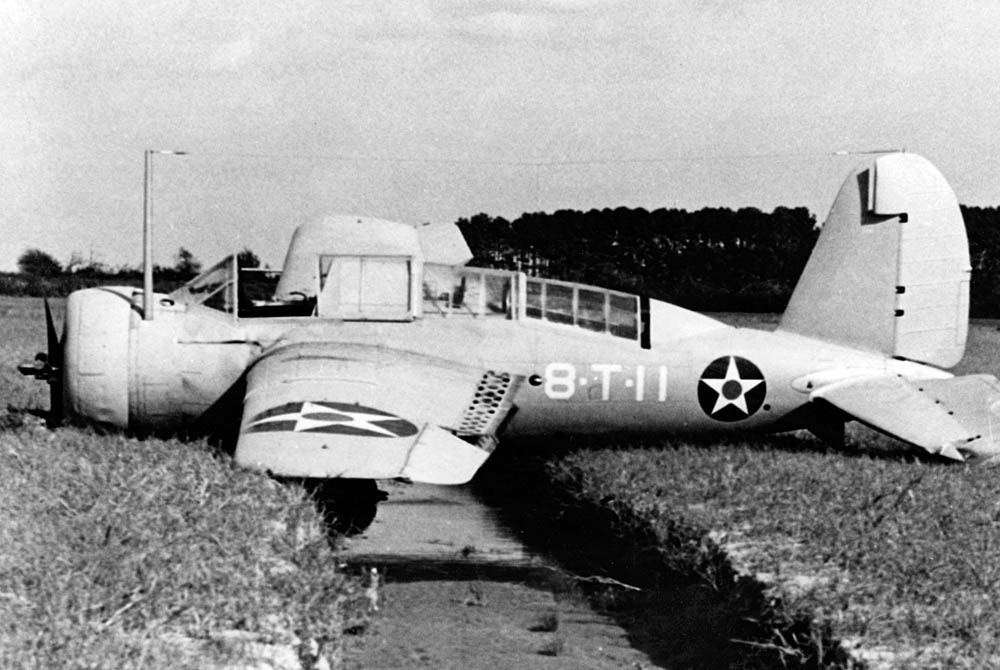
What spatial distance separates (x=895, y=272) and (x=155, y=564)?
7567mm

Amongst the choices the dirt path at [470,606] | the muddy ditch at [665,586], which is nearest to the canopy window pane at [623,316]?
the muddy ditch at [665,586]

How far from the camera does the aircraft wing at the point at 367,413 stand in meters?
7.03

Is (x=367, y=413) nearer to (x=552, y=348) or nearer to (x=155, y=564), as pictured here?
(x=552, y=348)

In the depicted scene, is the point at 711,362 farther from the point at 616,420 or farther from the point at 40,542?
the point at 40,542

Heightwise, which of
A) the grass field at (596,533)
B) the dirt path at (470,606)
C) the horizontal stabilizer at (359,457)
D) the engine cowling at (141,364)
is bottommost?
the dirt path at (470,606)

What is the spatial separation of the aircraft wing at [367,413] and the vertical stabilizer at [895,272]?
10.7ft

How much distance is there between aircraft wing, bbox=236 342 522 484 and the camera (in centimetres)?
703

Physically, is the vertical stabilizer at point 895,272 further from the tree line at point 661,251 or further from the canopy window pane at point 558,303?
the tree line at point 661,251

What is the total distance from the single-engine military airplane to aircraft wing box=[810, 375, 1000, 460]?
0.02m

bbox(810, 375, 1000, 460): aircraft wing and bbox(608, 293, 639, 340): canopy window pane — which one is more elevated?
bbox(608, 293, 639, 340): canopy window pane

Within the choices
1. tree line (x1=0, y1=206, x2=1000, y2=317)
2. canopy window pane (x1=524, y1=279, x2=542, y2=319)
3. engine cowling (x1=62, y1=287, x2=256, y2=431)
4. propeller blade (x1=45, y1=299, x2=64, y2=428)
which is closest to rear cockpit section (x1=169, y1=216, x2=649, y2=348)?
canopy window pane (x1=524, y1=279, x2=542, y2=319)

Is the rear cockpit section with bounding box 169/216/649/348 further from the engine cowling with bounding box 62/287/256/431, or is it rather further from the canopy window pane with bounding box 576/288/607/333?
the engine cowling with bounding box 62/287/256/431

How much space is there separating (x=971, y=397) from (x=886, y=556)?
14.1 ft

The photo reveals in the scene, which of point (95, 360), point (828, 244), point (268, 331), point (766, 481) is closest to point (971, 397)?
point (828, 244)
